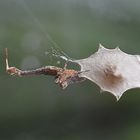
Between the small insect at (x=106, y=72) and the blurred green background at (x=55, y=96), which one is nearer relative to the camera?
the small insect at (x=106, y=72)

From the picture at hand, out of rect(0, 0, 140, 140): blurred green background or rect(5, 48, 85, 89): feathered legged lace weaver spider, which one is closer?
rect(5, 48, 85, 89): feathered legged lace weaver spider

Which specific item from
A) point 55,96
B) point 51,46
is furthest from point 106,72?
point 55,96

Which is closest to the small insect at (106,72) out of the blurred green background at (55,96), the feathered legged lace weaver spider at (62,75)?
the feathered legged lace weaver spider at (62,75)

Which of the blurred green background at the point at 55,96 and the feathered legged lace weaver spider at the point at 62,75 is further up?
the blurred green background at the point at 55,96

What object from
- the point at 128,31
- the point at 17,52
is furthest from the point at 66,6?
the point at 17,52

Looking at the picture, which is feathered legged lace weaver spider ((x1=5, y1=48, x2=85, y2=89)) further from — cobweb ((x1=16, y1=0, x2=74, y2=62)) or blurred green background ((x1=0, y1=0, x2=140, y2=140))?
blurred green background ((x1=0, y1=0, x2=140, y2=140))

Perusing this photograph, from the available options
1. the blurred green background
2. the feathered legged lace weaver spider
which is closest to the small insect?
the feathered legged lace weaver spider

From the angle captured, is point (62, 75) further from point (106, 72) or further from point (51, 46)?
point (51, 46)

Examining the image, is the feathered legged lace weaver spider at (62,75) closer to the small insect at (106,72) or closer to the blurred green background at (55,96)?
the small insect at (106,72)
